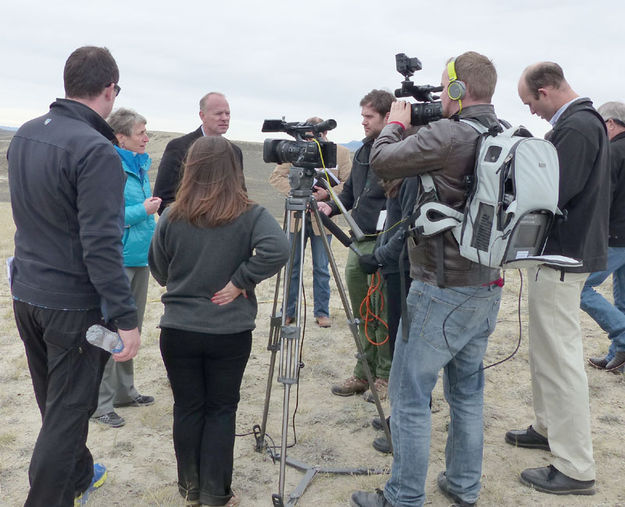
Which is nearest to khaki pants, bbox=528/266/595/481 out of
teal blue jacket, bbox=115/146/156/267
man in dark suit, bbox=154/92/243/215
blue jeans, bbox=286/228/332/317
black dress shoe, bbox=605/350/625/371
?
black dress shoe, bbox=605/350/625/371

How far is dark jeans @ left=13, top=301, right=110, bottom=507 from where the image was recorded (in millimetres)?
2598

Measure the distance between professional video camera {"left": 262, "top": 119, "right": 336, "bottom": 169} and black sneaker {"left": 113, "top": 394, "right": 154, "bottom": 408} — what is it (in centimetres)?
234

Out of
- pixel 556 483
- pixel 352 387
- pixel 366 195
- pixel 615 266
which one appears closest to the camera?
pixel 556 483

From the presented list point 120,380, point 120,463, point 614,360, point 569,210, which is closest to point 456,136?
point 569,210

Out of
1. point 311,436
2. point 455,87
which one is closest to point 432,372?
point 455,87

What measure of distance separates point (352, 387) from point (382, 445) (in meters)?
0.93

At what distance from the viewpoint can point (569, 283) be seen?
10.7 ft

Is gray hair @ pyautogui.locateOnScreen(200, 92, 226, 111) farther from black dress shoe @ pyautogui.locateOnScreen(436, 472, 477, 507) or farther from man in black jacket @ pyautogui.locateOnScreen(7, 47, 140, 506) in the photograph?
black dress shoe @ pyautogui.locateOnScreen(436, 472, 477, 507)

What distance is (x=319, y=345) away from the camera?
5.95 m

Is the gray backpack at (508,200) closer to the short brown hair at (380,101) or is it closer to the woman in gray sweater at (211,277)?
the woman in gray sweater at (211,277)

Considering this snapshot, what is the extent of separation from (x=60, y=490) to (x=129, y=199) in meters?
2.10

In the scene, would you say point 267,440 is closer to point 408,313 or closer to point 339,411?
point 339,411

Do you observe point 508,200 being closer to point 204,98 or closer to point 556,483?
point 556,483

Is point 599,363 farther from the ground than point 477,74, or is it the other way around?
point 477,74
